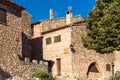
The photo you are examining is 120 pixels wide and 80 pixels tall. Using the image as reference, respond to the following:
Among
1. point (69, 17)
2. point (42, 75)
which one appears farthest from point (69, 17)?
point (42, 75)

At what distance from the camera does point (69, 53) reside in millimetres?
33031

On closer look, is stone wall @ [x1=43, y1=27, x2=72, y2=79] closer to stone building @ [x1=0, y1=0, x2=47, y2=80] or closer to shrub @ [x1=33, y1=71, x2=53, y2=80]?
shrub @ [x1=33, y1=71, x2=53, y2=80]

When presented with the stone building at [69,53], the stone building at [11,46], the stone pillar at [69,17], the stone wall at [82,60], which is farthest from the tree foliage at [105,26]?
the stone pillar at [69,17]

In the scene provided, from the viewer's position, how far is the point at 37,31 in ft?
124

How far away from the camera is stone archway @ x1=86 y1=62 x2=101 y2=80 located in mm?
34694

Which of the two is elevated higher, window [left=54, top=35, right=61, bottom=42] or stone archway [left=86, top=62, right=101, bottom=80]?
window [left=54, top=35, right=61, bottom=42]

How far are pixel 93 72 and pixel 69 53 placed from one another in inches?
→ 175

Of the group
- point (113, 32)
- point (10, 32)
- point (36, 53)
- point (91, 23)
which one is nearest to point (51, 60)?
point (36, 53)

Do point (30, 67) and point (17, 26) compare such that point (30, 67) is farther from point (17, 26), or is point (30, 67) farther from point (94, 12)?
point (94, 12)

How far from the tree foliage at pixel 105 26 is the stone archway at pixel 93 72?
1133 cm

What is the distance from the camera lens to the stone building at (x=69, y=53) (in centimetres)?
3309

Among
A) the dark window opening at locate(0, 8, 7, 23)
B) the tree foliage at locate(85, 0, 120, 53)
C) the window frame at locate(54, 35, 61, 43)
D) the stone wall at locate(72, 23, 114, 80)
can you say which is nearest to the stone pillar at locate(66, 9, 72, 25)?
the stone wall at locate(72, 23, 114, 80)

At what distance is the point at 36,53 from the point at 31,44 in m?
1.32

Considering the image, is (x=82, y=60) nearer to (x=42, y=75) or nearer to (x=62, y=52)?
(x=62, y=52)
